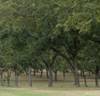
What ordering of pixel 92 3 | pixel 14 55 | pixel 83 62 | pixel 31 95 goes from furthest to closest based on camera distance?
pixel 83 62 → pixel 14 55 → pixel 92 3 → pixel 31 95

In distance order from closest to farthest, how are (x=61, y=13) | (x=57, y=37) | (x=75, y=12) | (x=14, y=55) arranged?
(x=75, y=12) < (x=61, y=13) < (x=57, y=37) < (x=14, y=55)

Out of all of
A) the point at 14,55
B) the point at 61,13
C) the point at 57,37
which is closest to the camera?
the point at 61,13

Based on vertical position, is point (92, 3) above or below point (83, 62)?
above

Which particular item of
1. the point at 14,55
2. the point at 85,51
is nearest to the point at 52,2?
the point at 85,51

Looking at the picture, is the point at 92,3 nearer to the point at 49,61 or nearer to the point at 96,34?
the point at 96,34

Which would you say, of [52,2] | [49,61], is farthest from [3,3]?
[49,61]

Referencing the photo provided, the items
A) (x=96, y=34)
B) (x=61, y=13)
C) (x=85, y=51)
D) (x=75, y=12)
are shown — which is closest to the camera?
(x=75, y=12)

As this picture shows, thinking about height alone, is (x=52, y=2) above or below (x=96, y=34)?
above

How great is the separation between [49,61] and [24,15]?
1479 centimetres

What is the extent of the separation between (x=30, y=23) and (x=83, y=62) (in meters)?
18.2

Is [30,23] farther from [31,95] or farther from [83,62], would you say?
[83,62]

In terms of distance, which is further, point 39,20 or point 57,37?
point 57,37

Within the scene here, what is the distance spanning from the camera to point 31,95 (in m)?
21.6

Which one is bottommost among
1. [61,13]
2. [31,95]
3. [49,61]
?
[31,95]
